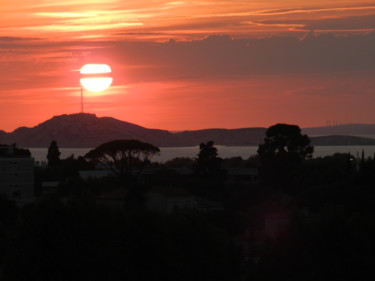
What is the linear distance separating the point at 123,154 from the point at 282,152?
46.3ft

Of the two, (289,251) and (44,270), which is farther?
(289,251)

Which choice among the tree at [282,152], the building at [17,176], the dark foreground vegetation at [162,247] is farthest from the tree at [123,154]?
the dark foreground vegetation at [162,247]

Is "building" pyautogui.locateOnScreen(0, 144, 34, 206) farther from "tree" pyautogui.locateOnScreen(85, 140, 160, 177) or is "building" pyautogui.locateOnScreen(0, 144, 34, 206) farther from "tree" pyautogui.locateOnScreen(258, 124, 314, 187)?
"tree" pyautogui.locateOnScreen(258, 124, 314, 187)

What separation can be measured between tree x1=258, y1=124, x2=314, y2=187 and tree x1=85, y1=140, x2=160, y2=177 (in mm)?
10567

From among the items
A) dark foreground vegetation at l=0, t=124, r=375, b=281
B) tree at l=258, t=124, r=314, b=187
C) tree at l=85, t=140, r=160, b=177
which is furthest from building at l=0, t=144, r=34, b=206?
dark foreground vegetation at l=0, t=124, r=375, b=281

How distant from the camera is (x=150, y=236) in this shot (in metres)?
44.5

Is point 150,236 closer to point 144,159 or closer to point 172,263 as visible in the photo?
point 172,263

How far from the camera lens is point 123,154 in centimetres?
9938

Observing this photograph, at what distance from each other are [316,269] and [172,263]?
5.84 metres

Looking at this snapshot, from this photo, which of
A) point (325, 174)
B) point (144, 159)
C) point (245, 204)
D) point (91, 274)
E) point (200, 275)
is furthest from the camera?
point (144, 159)

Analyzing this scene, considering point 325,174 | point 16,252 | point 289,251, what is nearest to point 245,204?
A: point 325,174

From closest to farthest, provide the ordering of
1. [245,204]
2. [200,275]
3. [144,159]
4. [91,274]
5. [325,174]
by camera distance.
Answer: [91,274], [200,275], [245,204], [325,174], [144,159]

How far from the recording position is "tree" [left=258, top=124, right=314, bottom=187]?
89375 millimetres

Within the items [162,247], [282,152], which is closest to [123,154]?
[282,152]
